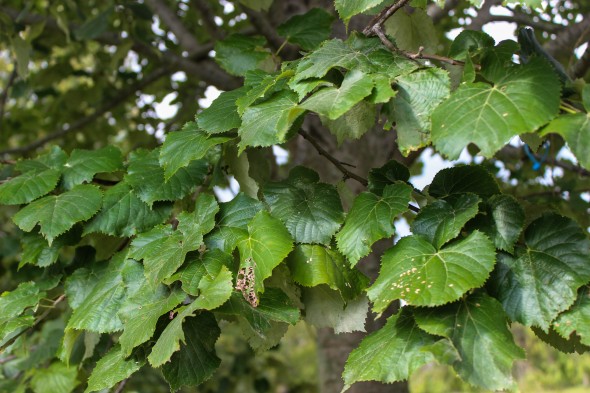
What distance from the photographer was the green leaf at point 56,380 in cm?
170

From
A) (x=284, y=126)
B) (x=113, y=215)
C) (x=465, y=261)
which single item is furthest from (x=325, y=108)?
(x=113, y=215)

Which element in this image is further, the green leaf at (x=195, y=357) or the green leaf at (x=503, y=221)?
the green leaf at (x=195, y=357)

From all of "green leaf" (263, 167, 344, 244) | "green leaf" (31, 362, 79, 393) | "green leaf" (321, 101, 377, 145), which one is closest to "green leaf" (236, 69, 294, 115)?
"green leaf" (321, 101, 377, 145)

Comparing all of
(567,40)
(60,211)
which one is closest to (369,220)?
(60,211)

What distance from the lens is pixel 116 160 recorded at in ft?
4.92

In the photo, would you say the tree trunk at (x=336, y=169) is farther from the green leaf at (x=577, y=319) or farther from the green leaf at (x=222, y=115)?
the green leaf at (x=577, y=319)

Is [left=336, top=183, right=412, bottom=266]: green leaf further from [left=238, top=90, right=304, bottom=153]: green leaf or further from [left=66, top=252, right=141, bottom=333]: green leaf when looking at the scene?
[left=66, top=252, right=141, bottom=333]: green leaf

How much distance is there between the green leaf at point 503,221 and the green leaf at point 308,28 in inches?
29.2

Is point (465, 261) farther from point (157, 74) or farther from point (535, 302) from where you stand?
point (157, 74)

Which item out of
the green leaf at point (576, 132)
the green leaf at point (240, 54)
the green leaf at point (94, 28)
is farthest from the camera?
the green leaf at point (94, 28)

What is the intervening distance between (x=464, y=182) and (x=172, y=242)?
0.57 m

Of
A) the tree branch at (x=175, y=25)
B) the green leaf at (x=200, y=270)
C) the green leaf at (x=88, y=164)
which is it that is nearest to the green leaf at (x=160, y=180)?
the green leaf at (x=88, y=164)

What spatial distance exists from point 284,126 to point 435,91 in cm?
26

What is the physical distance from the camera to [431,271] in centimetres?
96
